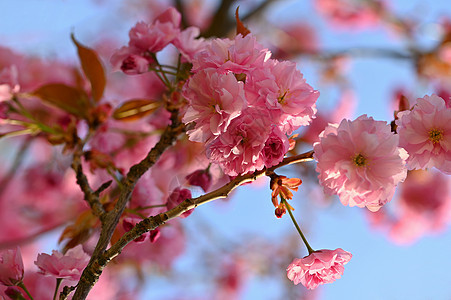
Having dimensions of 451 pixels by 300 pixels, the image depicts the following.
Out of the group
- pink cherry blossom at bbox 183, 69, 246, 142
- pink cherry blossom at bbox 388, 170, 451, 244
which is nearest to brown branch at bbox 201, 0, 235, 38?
pink cherry blossom at bbox 183, 69, 246, 142

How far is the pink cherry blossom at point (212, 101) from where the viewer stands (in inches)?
18.0

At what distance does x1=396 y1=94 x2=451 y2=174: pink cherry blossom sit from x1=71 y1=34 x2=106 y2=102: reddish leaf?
0.57 meters

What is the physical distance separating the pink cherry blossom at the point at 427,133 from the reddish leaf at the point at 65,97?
0.63 metres

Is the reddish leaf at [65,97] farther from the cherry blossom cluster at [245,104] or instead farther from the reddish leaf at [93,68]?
the cherry blossom cluster at [245,104]

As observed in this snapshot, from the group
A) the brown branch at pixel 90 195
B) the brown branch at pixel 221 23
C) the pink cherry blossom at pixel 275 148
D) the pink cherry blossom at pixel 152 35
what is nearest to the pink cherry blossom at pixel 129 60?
the pink cherry blossom at pixel 152 35

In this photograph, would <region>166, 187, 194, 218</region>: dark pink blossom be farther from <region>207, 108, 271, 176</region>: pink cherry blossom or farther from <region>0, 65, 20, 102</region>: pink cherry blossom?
<region>0, 65, 20, 102</region>: pink cherry blossom

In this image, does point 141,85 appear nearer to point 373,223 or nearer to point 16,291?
point 16,291

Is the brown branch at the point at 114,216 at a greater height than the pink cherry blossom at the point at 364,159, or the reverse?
the pink cherry blossom at the point at 364,159

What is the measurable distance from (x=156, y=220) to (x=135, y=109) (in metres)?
0.44

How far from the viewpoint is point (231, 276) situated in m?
2.60

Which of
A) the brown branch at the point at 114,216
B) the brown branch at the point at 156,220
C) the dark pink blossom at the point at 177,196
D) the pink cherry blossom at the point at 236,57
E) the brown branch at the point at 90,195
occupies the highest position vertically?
the pink cherry blossom at the point at 236,57

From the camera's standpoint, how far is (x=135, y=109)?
35.0 inches

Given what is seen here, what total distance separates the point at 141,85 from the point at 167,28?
3.77 ft

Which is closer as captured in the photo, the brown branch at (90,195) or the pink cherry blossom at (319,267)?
the pink cherry blossom at (319,267)
